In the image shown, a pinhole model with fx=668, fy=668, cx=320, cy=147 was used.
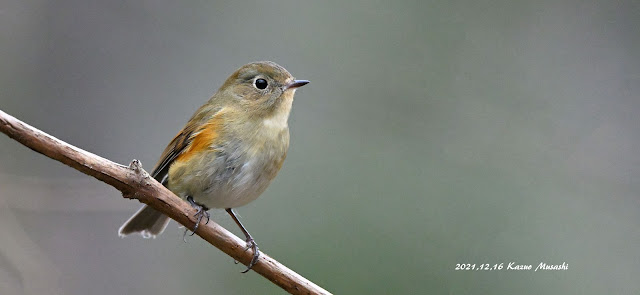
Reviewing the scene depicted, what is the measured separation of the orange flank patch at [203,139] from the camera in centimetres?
389

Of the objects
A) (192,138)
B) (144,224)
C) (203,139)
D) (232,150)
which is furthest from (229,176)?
(144,224)

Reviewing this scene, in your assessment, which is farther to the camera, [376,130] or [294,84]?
[376,130]

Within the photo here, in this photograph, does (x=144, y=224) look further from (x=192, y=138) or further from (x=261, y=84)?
(x=261, y=84)

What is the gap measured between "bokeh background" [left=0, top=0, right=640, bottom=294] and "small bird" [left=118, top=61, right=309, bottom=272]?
3.57 ft

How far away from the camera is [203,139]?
154 inches

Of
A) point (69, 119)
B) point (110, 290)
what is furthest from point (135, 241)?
point (69, 119)

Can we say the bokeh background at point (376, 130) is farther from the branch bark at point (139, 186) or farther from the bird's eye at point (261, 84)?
the branch bark at point (139, 186)

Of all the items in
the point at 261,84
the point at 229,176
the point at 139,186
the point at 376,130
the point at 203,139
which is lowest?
the point at 139,186

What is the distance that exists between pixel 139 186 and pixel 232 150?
85 centimetres

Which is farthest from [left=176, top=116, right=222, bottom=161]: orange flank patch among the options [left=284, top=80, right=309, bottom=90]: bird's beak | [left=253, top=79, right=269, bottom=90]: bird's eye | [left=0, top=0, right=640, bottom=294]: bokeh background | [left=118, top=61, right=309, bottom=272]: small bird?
[left=0, top=0, right=640, bottom=294]: bokeh background

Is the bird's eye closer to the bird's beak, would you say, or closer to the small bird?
the small bird

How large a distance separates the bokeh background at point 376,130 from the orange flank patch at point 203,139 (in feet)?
→ 4.07

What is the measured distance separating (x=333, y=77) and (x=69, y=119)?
7.93 ft

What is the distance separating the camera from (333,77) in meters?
6.42
